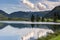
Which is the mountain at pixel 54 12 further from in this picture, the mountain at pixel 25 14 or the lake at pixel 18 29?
the lake at pixel 18 29

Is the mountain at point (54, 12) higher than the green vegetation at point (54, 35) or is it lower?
higher

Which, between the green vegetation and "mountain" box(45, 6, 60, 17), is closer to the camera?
the green vegetation

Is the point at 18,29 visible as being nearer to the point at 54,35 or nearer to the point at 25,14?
the point at 25,14

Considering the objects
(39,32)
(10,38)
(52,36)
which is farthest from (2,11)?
(52,36)

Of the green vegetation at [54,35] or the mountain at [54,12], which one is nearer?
the green vegetation at [54,35]

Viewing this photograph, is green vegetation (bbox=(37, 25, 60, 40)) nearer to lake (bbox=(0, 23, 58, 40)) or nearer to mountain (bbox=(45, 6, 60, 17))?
lake (bbox=(0, 23, 58, 40))

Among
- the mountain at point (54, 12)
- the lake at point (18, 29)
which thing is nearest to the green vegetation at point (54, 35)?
the lake at point (18, 29)

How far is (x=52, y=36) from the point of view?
112 inches

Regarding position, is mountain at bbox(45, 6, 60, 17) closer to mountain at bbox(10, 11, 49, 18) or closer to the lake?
mountain at bbox(10, 11, 49, 18)

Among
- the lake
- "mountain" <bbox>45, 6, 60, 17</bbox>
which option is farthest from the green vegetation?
"mountain" <bbox>45, 6, 60, 17</bbox>

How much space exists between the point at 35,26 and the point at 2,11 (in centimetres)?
70

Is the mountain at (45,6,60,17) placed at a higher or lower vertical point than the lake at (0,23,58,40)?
higher

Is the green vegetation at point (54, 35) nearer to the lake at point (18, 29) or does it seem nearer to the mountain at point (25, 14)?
the lake at point (18, 29)

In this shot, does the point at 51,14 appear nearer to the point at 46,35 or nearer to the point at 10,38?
the point at 46,35
